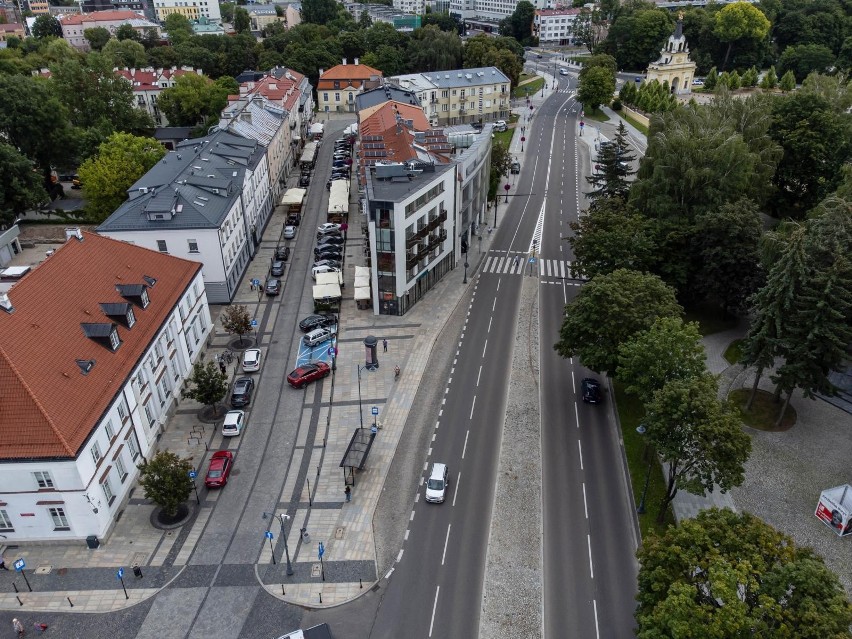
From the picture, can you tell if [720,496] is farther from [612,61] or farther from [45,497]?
[612,61]

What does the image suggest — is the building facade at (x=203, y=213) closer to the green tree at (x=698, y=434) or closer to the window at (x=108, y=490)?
the window at (x=108, y=490)

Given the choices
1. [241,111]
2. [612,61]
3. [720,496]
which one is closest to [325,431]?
[720,496]


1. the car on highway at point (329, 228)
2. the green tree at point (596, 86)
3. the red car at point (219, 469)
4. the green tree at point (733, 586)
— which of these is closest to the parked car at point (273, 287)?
the car on highway at point (329, 228)

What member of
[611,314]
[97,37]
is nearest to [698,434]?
[611,314]

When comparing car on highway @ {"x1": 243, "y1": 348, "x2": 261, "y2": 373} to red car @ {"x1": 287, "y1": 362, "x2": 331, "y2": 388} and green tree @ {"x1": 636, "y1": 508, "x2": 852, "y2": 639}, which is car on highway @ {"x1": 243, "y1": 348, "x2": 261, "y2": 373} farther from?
green tree @ {"x1": 636, "y1": 508, "x2": 852, "y2": 639}

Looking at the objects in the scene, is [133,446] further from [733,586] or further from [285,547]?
[733,586]
